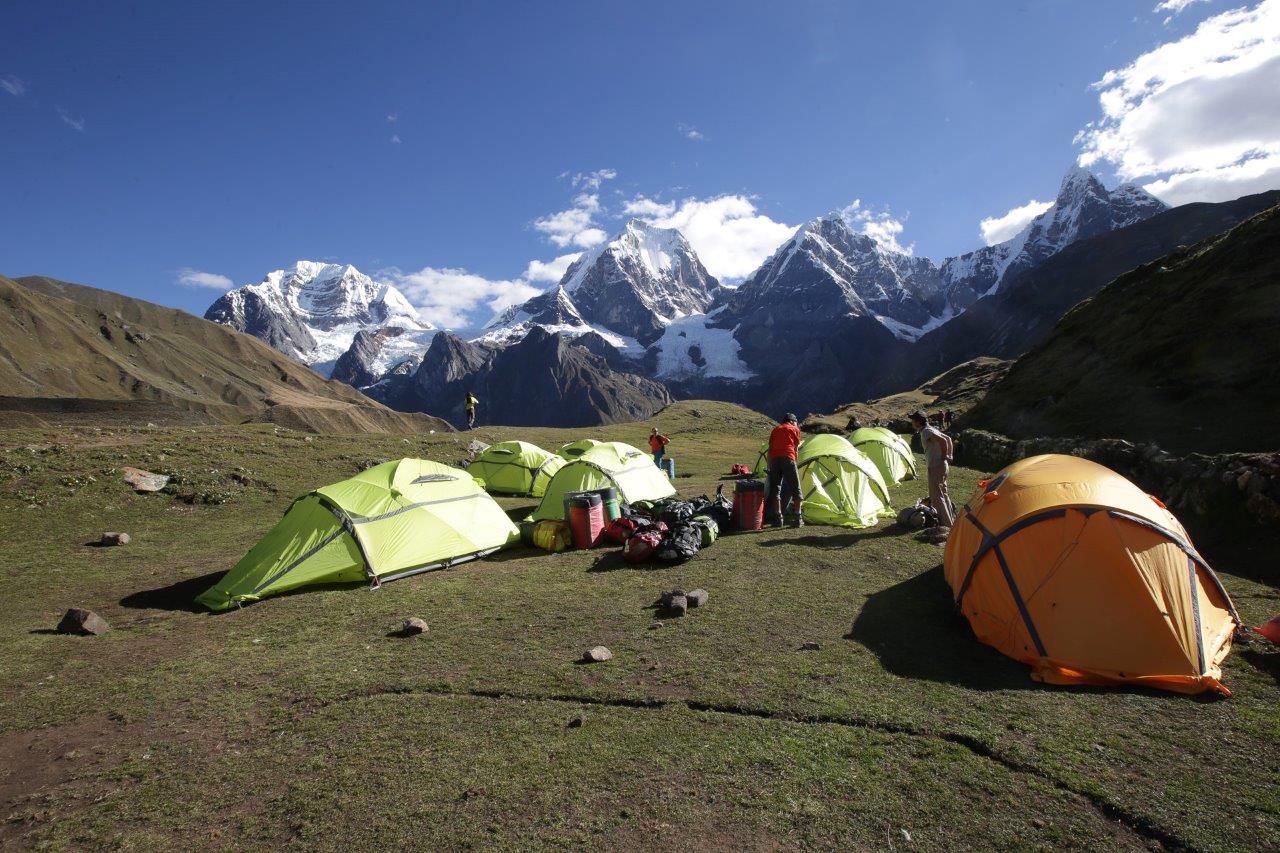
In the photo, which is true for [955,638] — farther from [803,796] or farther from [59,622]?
[59,622]

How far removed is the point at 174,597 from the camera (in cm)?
1097

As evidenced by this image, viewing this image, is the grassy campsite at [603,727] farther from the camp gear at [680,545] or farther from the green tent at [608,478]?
the green tent at [608,478]

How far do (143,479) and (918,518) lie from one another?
23165 millimetres

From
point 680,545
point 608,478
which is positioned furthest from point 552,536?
point 608,478

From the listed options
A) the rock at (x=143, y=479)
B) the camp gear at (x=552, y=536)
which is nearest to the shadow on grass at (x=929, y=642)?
the camp gear at (x=552, y=536)

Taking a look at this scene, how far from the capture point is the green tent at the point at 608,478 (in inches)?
655

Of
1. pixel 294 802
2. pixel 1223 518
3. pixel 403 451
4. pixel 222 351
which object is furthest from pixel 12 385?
pixel 1223 518

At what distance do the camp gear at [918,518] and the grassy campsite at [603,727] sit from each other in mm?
3691

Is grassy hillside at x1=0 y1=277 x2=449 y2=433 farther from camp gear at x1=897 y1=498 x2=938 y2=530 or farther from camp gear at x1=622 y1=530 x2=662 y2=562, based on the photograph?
camp gear at x1=897 y1=498 x2=938 y2=530

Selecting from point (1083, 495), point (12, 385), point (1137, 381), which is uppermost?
point (12, 385)

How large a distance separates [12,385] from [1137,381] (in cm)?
16151

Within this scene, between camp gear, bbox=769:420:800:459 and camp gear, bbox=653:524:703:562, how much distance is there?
3.75 meters

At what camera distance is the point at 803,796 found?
492 centimetres

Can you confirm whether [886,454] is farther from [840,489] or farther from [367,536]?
[367,536]
